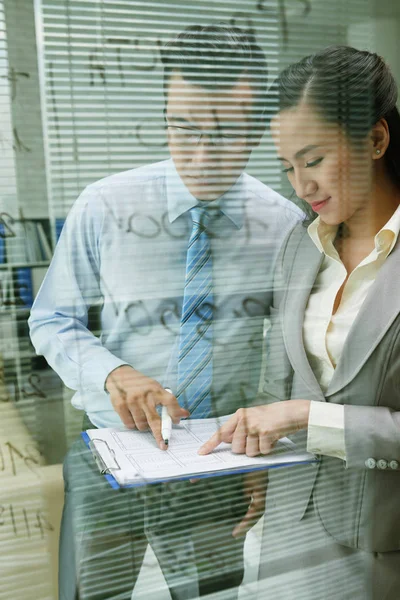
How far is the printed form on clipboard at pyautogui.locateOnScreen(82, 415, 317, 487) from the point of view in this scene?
0.82m

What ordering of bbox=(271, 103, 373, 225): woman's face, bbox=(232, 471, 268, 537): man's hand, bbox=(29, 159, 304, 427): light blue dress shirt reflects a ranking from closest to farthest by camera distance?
bbox=(29, 159, 304, 427): light blue dress shirt
bbox=(271, 103, 373, 225): woman's face
bbox=(232, 471, 268, 537): man's hand

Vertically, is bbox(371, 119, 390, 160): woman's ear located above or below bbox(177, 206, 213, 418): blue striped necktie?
above

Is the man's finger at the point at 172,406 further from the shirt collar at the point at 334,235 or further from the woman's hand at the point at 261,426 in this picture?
the shirt collar at the point at 334,235

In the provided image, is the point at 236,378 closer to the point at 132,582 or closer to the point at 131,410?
the point at 131,410

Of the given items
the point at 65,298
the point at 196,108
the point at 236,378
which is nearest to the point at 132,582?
the point at 236,378

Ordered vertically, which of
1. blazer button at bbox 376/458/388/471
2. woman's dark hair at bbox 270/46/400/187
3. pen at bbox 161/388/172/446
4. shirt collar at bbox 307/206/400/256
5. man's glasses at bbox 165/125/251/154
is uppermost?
woman's dark hair at bbox 270/46/400/187

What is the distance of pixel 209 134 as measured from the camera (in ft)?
2.75

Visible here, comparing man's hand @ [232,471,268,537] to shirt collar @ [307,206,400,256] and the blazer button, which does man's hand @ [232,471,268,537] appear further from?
shirt collar @ [307,206,400,256]

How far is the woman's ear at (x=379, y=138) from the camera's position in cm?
94

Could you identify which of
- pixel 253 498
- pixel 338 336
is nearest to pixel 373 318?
pixel 338 336

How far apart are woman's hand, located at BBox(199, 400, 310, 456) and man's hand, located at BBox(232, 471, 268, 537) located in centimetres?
10

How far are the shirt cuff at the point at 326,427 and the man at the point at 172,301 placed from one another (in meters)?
0.11

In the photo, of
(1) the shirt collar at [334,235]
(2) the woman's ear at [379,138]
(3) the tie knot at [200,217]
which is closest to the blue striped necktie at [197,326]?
(3) the tie knot at [200,217]

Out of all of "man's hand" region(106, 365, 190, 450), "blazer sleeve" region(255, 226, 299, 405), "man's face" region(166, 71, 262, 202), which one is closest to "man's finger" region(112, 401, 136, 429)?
"man's hand" region(106, 365, 190, 450)
